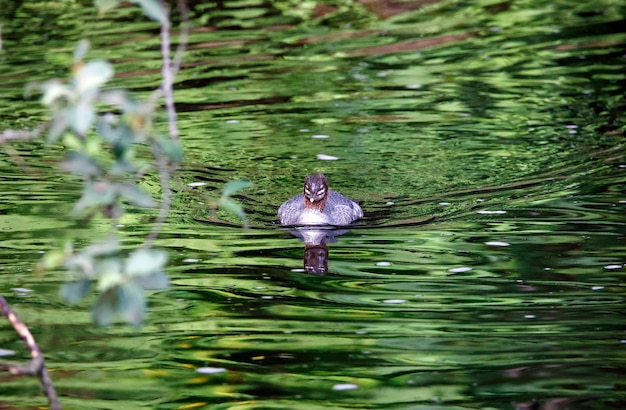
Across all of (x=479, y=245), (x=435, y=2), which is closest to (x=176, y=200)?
(x=479, y=245)

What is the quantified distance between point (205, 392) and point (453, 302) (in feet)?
7.84

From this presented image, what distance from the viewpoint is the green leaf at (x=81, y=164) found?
4.39 m

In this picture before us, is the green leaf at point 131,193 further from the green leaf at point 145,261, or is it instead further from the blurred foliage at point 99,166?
the green leaf at point 145,261

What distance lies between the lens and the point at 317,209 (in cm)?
1166

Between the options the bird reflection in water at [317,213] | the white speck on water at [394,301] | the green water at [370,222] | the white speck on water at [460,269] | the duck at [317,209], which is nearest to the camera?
the green water at [370,222]

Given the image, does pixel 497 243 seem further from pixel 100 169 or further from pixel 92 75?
pixel 92 75

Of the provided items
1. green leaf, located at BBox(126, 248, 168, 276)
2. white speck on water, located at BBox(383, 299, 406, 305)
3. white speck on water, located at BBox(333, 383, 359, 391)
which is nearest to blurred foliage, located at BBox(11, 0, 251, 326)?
green leaf, located at BBox(126, 248, 168, 276)

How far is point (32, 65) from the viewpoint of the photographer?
18922 millimetres

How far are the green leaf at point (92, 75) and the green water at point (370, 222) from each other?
97 centimetres

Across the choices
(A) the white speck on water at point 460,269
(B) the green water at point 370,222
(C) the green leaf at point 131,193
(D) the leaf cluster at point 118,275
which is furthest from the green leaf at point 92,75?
(A) the white speck on water at point 460,269

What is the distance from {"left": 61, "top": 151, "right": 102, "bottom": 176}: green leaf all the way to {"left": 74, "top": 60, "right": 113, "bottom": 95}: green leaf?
0.85ft

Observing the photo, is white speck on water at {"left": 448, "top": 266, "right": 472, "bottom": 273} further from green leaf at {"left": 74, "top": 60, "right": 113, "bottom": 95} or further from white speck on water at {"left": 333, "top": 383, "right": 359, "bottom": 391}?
green leaf at {"left": 74, "top": 60, "right": 113, "bottom": 95}

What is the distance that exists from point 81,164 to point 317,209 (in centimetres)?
731

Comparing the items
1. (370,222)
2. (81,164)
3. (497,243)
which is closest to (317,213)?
(370,222)
